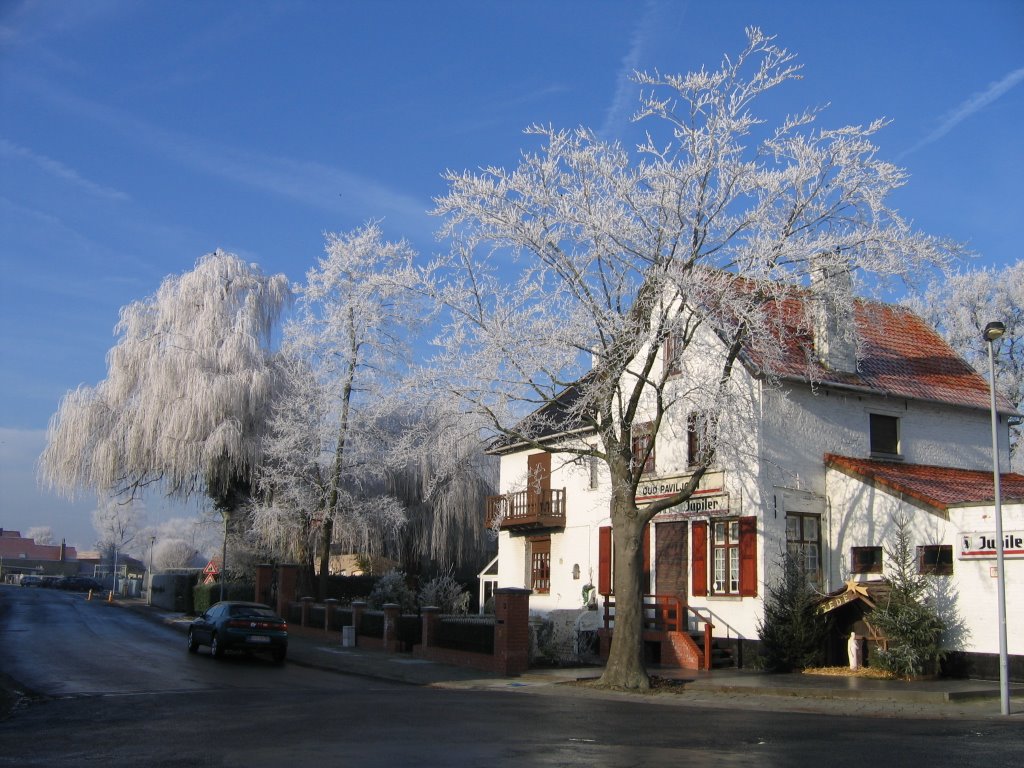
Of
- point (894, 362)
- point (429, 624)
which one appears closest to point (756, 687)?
point (429, 624)

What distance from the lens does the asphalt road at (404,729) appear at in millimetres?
9844

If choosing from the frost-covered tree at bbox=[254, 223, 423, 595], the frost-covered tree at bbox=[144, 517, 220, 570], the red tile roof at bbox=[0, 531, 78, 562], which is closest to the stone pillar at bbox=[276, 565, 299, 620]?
the frost-covered tree at bbox=[254, 223, 423, 595]

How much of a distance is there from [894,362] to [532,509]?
446 inches

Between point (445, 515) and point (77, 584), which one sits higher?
point (445, 515)

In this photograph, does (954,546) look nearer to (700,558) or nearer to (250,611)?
(700,558)

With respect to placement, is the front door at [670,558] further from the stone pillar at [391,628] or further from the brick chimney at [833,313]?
the stone pillar at [391,628]

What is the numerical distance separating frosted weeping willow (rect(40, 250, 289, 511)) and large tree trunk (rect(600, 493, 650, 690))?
1931cm

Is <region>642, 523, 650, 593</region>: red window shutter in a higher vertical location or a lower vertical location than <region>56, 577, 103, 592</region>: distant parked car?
higher

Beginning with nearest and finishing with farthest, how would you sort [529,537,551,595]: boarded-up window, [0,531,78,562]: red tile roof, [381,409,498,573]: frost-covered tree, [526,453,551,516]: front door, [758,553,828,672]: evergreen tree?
[758,553,828,672]: evergreen tree
[526,453,551,516]: front door
[529,537,551,595]: boarded-up window
[381,409,498,573]: frost-covered tree
[0,531,78,562]: red tile roof

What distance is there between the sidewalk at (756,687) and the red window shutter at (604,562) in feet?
14.8

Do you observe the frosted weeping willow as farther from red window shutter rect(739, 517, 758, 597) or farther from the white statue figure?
the white statue figure

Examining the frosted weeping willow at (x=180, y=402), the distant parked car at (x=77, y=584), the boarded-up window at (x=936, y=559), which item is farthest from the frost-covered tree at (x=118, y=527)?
the boarded-up window at (x=936, y=559)

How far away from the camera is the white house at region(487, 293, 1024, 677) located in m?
20.4

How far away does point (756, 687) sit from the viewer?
61.1ft
